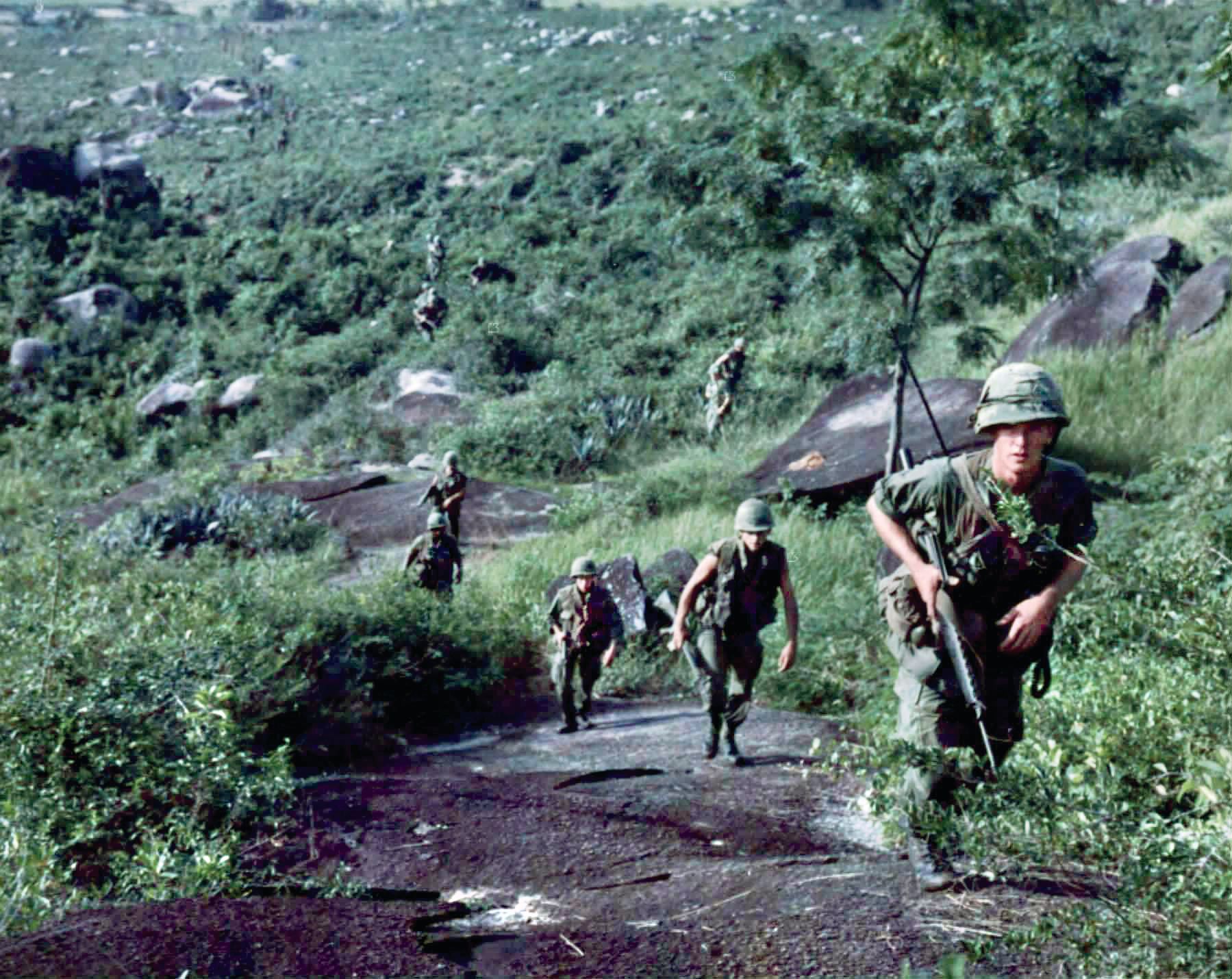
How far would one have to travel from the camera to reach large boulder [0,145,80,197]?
112 ft

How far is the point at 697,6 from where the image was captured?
5016cm

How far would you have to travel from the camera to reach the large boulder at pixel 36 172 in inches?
1342

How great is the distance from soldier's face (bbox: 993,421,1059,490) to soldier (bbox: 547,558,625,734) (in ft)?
15.5

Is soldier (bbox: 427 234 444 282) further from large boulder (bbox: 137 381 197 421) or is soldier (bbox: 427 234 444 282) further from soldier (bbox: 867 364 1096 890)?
soldier (bbox: 867 364 1096 890)

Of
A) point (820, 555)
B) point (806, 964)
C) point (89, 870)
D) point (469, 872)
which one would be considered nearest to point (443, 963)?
point (806, 964)

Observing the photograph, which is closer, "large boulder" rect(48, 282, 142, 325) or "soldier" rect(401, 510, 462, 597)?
"soldier" rect(401, 510, 462, 597)

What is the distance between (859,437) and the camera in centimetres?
1474

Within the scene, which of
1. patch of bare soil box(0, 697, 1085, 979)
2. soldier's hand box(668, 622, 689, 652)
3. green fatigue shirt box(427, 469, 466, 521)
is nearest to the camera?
patch of bare soil box(0, 697, 1085, 979)

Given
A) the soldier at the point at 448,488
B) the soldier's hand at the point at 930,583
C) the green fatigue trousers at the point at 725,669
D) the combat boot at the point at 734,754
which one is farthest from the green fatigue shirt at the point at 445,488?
the soldier's hand at the point at 930,583

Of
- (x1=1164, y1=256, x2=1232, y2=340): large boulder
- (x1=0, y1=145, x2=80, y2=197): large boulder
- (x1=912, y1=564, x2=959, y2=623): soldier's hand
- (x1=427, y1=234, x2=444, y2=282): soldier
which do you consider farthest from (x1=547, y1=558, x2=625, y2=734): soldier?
(x1=0, y1=145, x2=80, y2=197): large boulder

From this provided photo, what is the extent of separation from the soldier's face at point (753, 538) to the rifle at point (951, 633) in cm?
278

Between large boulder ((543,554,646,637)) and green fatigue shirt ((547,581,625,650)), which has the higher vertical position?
green fatigue shirt ((547,581,625,650))

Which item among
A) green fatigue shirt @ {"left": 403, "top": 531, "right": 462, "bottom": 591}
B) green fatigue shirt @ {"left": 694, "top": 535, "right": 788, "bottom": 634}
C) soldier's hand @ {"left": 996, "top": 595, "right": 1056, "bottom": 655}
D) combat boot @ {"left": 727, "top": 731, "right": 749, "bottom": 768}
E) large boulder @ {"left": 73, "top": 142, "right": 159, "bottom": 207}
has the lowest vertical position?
combat boot @ {"left": 727, "top": 731, "right": 749, "bottom": 768}

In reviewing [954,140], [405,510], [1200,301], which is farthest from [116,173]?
[954,140]
